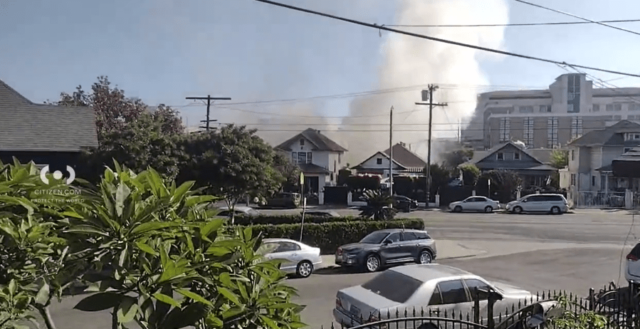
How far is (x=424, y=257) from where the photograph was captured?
67.2ft

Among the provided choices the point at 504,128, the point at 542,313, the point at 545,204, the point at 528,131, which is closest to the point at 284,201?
the point at 545,204

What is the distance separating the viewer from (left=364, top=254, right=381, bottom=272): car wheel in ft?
62.9

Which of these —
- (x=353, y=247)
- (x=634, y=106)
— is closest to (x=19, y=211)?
(x=353, y=247)

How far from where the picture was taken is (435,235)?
30328 millimetres

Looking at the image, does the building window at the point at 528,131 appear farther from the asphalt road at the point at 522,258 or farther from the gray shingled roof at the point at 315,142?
the asphalt road at the point at 522,258

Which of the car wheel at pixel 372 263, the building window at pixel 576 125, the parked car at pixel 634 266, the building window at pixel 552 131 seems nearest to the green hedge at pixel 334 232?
the car wheel at pixel 372 263

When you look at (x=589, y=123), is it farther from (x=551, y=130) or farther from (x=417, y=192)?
(x=417, y=192)

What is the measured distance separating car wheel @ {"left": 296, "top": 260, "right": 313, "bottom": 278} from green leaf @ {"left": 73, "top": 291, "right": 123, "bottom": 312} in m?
15.6

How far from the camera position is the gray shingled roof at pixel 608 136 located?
5509cm

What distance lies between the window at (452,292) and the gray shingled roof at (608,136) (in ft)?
163

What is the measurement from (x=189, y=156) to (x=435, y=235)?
40.7 ft

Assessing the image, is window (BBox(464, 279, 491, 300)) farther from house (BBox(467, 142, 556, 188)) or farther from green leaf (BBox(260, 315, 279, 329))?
house (BBox(467, 142, 556, 188))

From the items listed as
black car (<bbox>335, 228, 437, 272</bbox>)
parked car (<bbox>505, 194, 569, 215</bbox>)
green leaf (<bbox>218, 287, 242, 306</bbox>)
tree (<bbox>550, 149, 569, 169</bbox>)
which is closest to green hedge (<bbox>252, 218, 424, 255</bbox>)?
black car (<bbox>335, 228, 437, 272</bbox>)

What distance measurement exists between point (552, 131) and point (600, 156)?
249ft
